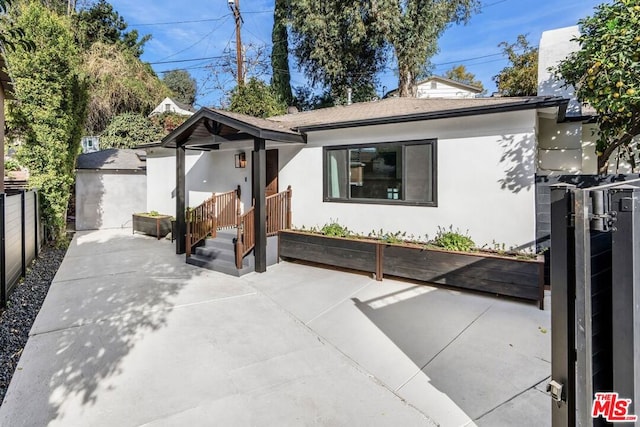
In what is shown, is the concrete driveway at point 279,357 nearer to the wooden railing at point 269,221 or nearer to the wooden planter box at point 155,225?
the wooden railing at point 269,221

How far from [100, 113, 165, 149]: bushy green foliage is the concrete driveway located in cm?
1546

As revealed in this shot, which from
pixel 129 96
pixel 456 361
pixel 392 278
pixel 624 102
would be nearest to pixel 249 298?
pixel 392 278

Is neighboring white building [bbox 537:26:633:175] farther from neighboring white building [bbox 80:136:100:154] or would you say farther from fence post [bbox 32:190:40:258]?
neighboring white building [bbox 80:136:100:154]

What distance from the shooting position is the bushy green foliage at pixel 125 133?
1944 centimetres

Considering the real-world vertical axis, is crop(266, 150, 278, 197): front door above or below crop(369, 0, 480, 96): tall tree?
below

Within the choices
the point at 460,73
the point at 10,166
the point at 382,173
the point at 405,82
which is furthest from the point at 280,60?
the point at 460,73

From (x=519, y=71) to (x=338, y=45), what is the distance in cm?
983

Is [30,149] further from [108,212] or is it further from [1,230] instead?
[1,230]

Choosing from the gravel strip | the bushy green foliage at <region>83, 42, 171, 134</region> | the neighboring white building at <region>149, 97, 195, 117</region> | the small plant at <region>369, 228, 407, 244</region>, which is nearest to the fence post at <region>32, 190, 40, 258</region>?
the gravel strip

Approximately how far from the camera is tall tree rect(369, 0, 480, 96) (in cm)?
1565

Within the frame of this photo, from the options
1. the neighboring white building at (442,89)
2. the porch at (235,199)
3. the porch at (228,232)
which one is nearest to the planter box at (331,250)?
the porch at (228,232)

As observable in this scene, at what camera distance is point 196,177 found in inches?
445

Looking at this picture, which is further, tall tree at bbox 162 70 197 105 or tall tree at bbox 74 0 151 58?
tall tree at bbox 162 70 197 105

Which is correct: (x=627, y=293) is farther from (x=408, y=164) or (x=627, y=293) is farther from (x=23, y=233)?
(x=23, y=233)
